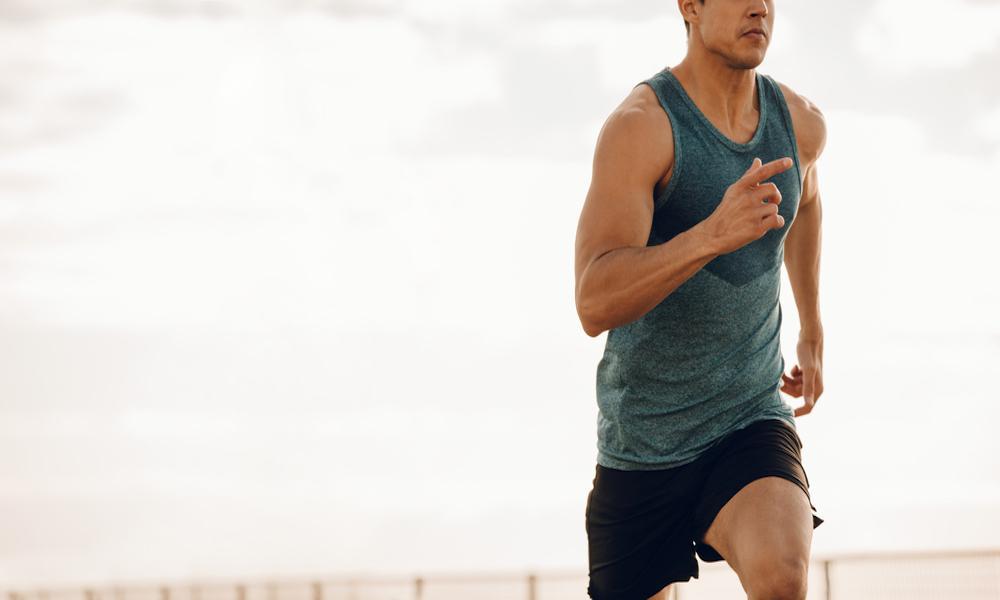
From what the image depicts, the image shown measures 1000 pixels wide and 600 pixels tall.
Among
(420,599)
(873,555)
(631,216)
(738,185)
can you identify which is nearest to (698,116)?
(631,216)

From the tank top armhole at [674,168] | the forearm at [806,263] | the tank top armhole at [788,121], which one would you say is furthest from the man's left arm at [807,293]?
the tank top armhole at [674,168]

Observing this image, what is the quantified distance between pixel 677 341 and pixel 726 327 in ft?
0.56

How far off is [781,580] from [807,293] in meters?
1.80

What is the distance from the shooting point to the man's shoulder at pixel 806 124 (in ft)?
14.0

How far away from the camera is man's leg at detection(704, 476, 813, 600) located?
3355 millimetres

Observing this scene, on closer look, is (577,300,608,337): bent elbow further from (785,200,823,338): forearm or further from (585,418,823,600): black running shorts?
(785,200,823,338): forearm

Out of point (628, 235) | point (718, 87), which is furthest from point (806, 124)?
point (628, 235)

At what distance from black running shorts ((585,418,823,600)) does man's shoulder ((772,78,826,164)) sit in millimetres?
993

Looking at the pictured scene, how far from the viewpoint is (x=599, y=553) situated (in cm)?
429

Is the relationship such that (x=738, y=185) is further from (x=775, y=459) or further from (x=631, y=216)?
→ (x=775, y=459)

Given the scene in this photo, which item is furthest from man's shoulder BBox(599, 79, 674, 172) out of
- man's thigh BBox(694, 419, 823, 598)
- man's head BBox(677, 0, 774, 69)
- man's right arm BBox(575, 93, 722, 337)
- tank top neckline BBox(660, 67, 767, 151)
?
man's thigh BBox(694, 419, 823, 598)

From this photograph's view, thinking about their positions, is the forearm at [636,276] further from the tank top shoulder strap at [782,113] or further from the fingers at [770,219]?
the tank top shoulder strap at [782,113]

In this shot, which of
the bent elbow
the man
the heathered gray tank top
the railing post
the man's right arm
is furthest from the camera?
the railing post

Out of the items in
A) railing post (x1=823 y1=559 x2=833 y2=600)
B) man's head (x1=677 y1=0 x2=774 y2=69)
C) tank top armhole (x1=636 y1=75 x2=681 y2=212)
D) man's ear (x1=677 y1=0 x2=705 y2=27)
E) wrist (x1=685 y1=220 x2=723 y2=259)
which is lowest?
railing post (x1=823 y1=559 x2=833 y2=600)
